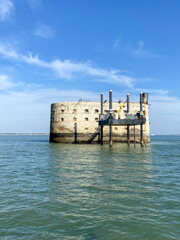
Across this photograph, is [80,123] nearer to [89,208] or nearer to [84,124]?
[84,124]

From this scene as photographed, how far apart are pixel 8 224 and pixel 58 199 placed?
9.69ft

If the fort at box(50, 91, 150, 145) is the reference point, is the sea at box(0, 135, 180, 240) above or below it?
below

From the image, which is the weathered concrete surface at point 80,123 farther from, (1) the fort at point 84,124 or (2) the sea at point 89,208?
(2) the sea at point 89,208

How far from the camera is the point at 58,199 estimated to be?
35.2 ft

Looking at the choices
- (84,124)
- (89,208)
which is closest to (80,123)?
(84,124)

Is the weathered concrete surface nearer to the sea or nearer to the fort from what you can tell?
the fort

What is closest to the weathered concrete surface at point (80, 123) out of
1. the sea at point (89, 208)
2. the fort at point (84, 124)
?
the fort at point (84, 124)

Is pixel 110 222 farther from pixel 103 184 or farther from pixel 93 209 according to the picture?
pixel 103 184

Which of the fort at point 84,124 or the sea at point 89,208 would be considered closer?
the sea at point 89,208

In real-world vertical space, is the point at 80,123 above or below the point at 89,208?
above

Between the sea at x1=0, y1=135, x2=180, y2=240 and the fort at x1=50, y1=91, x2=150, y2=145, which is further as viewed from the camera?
the fort at x1=50, y1=91, x2=150, y2=145

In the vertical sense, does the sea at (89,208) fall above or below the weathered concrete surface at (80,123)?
below

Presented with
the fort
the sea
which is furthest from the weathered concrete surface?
the sea

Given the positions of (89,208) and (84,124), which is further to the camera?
(84,124)
